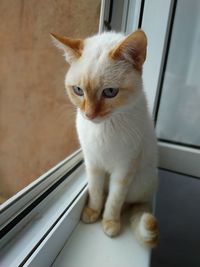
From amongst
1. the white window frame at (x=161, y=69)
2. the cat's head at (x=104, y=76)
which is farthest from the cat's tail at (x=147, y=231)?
the white window frame at (x=161, y=69)

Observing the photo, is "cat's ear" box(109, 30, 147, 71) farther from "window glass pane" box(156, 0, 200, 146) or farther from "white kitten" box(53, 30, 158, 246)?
"window glass pane" box(156, 0, 200, 146)

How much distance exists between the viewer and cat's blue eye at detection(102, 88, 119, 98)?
597 mm

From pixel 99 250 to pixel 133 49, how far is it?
1.73 ft

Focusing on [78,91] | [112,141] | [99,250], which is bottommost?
[99,250]

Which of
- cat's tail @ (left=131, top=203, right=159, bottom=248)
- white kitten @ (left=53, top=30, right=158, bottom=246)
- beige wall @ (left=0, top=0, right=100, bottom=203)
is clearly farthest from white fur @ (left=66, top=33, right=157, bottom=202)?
beige wall @ (left=0, top=0, right=100, bottom=203)

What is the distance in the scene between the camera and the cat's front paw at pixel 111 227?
2.27ft

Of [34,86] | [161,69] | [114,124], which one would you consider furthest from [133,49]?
[34,86]

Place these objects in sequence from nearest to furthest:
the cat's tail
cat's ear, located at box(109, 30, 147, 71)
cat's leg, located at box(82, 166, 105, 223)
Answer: cat's ear, located at box(109, 30, 147, 71)
the cat's tail
cat's leg, located at box(82, 166, 105, 223)

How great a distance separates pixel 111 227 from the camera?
0.70 metres

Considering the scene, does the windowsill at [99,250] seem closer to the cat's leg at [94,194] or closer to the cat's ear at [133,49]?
the cat's leg at [94,194]

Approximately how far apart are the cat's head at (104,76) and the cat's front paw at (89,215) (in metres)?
0.32

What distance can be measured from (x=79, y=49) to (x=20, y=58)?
53 cm

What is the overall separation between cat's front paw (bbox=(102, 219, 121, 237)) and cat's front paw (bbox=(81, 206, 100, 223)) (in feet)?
0.13

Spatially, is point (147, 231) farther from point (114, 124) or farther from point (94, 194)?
point (114, 124)
